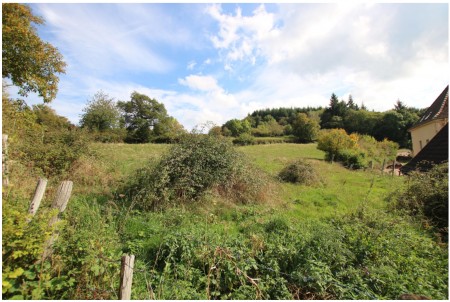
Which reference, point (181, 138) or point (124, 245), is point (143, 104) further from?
point (124, 245)

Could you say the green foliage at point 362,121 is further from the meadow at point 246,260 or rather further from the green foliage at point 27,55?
the green foliage at point 27,55

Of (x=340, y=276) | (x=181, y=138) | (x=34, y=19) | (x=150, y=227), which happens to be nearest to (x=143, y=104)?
(x=34, y=19)

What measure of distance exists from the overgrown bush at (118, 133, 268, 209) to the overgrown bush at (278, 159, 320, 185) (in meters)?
4.03

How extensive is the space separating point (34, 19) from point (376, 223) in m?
14.8

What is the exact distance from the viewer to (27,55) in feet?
33.2

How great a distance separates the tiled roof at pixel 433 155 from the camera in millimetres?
8367

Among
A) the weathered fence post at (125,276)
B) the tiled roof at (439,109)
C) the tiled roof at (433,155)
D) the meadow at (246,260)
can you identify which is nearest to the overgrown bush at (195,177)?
the meadow at (246,260)

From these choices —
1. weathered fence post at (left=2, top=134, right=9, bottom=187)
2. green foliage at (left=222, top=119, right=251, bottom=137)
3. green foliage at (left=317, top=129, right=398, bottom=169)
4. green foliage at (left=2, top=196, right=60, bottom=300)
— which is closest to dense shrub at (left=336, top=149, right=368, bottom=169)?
green foliage at (left=317, top=129, right=398, bottom=169)

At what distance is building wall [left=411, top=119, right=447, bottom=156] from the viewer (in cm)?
1615

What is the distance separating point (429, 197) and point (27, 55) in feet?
50.7

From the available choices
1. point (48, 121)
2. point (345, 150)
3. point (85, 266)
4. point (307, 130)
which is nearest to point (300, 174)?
point (85, 266)

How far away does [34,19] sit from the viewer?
10.7 meters

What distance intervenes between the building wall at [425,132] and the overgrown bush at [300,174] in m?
9.71

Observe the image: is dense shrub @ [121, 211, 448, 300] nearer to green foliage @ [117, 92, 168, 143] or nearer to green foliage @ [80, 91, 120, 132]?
green foliage @ [80, 91, 120, 132]
